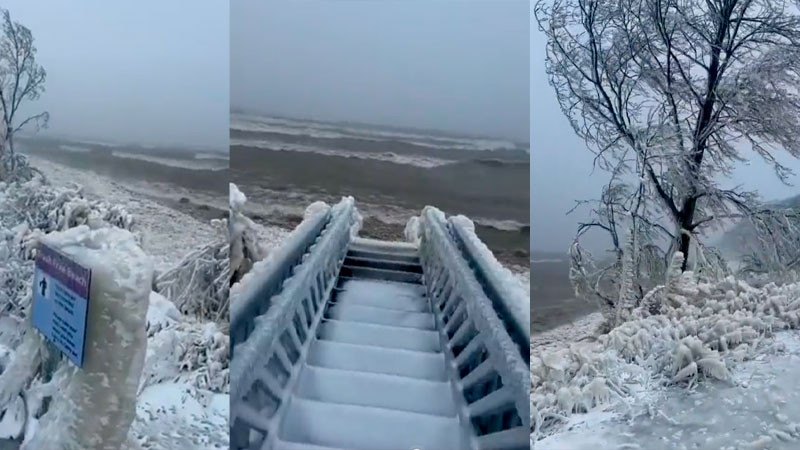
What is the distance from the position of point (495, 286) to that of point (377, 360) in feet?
1.62

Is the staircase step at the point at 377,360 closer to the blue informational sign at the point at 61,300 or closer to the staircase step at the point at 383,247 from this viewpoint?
the staircase step at the point at 383,247

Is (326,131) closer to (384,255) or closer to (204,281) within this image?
(384,255)

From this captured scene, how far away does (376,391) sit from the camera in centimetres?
254

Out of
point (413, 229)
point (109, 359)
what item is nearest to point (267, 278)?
point (413, 229)

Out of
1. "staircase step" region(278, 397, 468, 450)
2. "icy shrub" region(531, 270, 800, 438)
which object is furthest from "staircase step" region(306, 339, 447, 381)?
"icy shrub" region(531, 270, 800, 438)

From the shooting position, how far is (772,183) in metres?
2.69

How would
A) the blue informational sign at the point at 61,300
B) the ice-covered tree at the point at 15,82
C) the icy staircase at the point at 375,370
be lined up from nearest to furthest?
the icy staircase at the point at 375,370, the blue informational sign at the point at 61,300, the ice-covered tree at the point at 15,82

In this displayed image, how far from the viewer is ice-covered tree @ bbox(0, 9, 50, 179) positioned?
3066 millimetres

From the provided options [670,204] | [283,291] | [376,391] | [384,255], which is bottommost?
[376,391]

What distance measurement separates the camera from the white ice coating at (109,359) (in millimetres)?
2676

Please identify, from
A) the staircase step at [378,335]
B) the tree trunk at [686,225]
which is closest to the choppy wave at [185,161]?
the staircase step at [378,335]

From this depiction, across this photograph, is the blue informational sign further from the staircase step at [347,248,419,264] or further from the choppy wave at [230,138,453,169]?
the staircase step at [347,248,419,264]

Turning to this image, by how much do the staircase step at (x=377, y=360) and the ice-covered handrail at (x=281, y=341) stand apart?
0.07 metres

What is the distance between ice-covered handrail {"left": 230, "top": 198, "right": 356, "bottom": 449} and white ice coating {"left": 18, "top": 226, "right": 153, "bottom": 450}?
468mm
